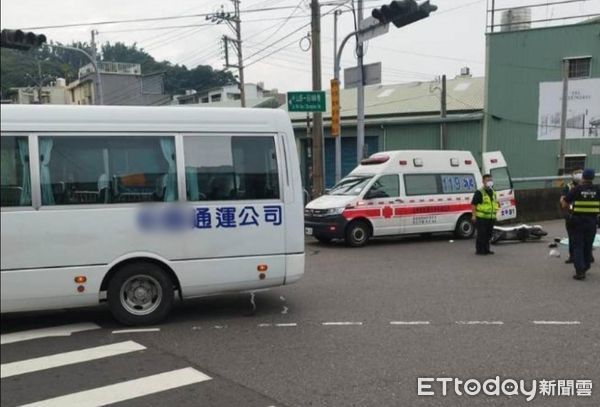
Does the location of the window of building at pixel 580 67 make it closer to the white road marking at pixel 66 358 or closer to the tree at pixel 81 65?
the tree at pixel 81 65

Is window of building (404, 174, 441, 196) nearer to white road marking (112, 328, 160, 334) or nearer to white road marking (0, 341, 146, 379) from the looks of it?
white road marking (112, 328, 160, 334)

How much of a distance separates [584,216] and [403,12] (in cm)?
621

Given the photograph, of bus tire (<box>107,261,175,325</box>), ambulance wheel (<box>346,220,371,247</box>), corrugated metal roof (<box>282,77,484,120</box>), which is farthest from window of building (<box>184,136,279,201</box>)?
corrugated metal roof (<box>282,77,484,120</box>)

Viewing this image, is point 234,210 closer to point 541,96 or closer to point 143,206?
point 143,206

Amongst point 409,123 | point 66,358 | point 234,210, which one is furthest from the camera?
A: point 409,123

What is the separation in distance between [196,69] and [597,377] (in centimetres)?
5488

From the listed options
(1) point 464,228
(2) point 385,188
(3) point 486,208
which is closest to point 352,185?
(2) point 385,188

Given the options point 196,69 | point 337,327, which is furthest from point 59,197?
point 196,69

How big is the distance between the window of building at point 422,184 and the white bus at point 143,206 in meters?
7.53

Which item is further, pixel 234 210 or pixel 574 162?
pixel 574 162

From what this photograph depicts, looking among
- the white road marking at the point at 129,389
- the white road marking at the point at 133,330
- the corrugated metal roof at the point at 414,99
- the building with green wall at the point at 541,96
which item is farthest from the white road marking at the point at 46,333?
the corrugated metal roof at the point at 414,99

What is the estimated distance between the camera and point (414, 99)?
35.3 metres

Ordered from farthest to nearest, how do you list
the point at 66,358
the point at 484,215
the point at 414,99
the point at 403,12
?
1. the point at 414,99
2. the point at 403,12
3. the point at 484,215
4. the point at 66,358

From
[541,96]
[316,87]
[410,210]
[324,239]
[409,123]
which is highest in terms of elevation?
[541,96]
